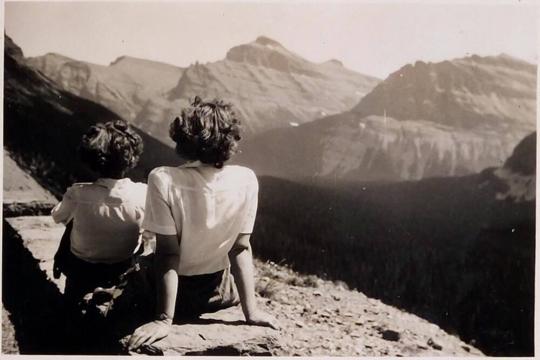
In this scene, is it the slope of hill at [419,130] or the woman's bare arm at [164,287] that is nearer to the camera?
the woman's bare arm at [164,287]

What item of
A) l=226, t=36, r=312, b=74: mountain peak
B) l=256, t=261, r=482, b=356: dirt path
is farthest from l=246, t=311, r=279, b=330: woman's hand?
l=226, t=36, r=312, b=74: mountain peak

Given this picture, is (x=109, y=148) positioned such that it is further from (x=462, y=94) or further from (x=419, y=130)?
(x=462, y=94)

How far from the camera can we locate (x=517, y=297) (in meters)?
3.66

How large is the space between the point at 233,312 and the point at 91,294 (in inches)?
25.0

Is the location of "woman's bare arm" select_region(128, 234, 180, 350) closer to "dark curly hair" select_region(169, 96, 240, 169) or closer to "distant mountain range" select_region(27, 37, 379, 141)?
"dark curly hair" select_region(169, 96, 240, 169)

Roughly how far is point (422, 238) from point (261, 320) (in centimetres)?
178

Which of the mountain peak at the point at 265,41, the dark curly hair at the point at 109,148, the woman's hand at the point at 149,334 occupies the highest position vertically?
the mountain peak at the point at 265,41

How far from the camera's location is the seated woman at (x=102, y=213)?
8.11 feet

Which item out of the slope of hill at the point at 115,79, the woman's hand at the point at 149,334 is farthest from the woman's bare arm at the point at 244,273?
the slope of hill at the point at 115,79

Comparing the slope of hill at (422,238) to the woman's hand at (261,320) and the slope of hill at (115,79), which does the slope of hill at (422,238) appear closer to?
the slope of hill at (115,79)

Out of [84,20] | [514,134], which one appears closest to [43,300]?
[84,20]

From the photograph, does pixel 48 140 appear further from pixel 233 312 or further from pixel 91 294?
pixel 233 312

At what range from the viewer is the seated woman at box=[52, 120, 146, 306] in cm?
247

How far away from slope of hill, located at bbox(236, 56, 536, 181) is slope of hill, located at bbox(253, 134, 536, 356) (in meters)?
0.11
